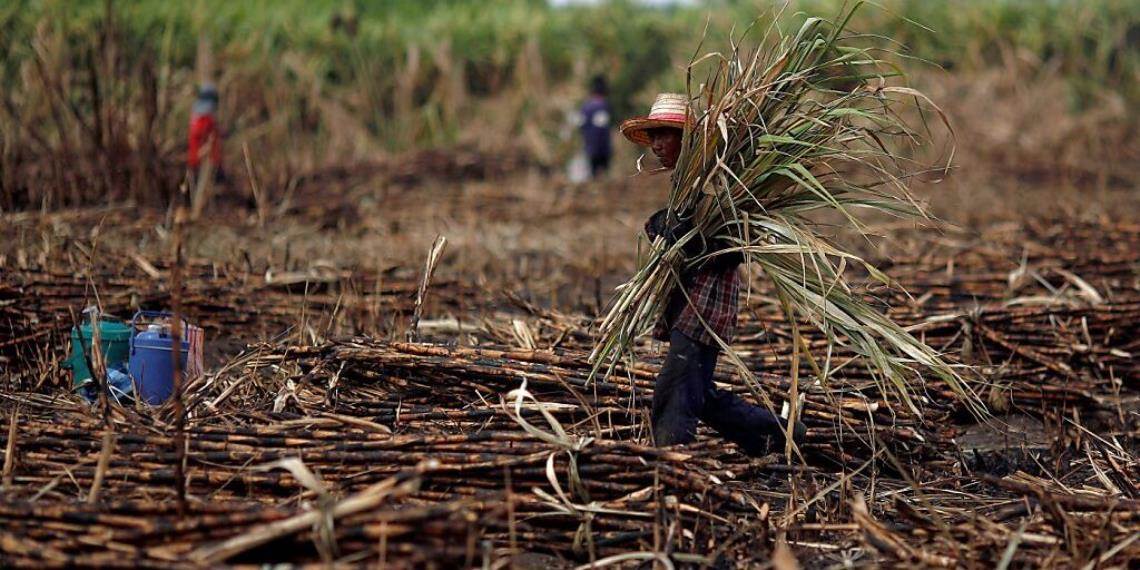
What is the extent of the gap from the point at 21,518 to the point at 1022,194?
1137 centimetres

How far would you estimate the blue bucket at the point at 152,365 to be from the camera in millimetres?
4457

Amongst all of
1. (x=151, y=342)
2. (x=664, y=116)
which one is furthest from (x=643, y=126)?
(x=151, y=342)

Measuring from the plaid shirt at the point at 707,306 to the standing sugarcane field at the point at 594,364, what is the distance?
0.4 inches

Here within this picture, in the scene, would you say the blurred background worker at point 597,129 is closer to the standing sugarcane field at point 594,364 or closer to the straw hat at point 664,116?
the standing sugarcane field at point 594,364

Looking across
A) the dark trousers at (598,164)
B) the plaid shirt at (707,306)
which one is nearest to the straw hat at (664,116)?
the plaid shirt at (707,306)

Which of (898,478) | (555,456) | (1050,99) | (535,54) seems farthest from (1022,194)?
(555,456)

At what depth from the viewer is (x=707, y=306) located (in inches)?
154

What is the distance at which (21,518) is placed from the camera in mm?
2916

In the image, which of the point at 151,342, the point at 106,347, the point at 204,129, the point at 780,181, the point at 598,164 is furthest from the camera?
the point at 598,164

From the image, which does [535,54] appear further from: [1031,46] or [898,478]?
[898,478]

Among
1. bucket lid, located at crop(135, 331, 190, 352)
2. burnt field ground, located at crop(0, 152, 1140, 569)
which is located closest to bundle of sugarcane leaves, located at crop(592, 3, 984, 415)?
burnt field ground, located at crop(0, 152, 1140, 569)

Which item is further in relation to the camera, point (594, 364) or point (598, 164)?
point (598, 164)

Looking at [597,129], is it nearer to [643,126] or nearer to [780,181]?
[643,126]

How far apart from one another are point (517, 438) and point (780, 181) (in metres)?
1.22
